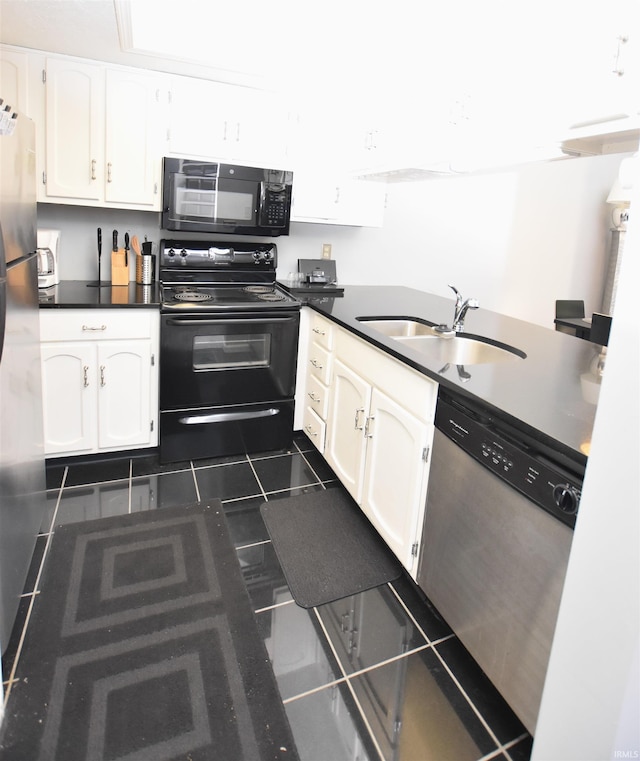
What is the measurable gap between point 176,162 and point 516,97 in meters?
1.71

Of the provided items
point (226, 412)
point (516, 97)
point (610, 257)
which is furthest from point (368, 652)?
point (610, 257)

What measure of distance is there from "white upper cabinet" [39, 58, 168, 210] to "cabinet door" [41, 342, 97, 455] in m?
0.82

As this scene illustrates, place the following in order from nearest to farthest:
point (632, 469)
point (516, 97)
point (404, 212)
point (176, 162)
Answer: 1. point (632, 469)
2. point (516, 97)
3. point (176, 162)
4. point (404, 212)

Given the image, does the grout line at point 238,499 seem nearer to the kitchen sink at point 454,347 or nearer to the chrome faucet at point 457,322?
the kitchen sink at point 454,347

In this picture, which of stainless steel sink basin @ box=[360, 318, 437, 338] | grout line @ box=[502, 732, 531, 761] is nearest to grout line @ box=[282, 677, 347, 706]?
grout line @ box=[502, 732, 531, 761]

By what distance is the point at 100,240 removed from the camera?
304 centimetres

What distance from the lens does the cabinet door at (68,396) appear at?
264 cm

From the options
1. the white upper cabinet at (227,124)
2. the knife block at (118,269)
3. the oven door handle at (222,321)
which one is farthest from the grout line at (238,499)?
the white upper cabinet at (227,124)

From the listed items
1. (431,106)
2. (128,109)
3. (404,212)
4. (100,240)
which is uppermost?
(431,106)

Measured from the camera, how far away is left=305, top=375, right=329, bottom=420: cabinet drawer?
2.89 metres

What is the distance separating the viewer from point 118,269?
3.08 metres

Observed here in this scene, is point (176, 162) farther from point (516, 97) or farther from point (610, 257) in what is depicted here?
point (610, 257)

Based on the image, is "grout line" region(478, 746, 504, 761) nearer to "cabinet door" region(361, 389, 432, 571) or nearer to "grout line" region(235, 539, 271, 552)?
"cabinet door" region(361, 389, 432, 571)

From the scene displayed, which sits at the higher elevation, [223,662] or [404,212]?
[404,212]
